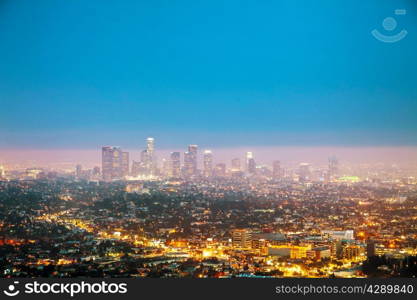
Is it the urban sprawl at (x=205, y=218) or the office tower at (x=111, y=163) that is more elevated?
the office tower at (x=111, y=163)

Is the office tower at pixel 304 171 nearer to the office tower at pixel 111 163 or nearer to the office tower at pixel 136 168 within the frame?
the office tower at pixel 136 168

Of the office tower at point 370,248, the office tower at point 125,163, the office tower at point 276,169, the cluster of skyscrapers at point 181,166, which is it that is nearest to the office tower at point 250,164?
the cluster of skyscrapers at point 181,166

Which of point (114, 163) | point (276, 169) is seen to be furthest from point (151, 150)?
point (276, 169)

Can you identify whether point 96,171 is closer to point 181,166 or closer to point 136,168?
point 136,168

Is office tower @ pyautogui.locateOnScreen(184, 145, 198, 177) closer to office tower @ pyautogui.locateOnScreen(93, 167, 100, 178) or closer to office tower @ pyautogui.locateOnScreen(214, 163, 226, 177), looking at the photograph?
office tower @ pyautogui.locateOnScreen(214, 163, 226, 177)

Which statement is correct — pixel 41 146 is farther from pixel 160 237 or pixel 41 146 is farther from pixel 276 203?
pixel 276 203

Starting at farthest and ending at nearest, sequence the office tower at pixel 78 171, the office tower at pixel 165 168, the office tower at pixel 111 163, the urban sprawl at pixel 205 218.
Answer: the office tower at pixel 165 168 → the office tower at pixel 111 163 → the office tower at pixel 78 171 → the urban sprawl at pixel 205 218
